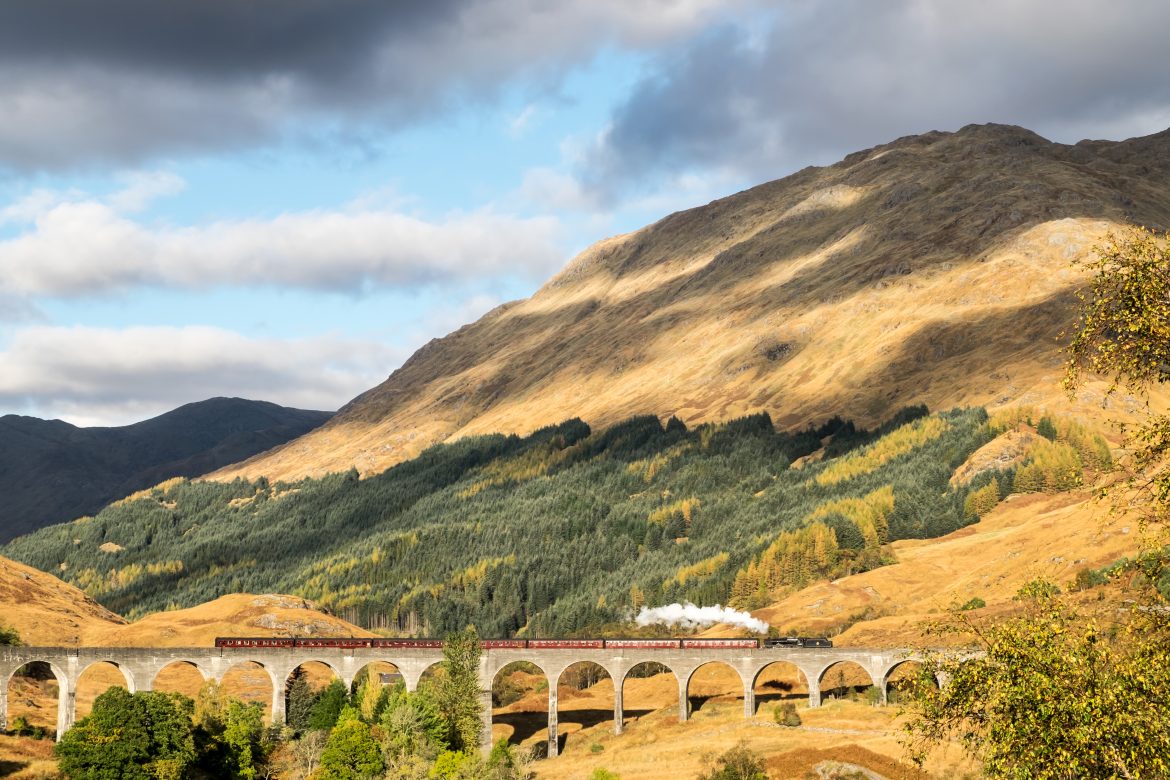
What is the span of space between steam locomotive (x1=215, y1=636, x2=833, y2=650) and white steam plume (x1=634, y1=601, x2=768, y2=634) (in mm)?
27233

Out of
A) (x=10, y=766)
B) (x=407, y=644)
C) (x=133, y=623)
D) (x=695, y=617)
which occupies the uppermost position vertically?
(x=133, y=623)

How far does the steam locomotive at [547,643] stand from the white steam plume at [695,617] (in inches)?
1072

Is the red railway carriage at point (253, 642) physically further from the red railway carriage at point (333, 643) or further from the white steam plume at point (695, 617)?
the white steam plume at point (695, 617)

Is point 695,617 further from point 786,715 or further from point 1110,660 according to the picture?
point 1110,660

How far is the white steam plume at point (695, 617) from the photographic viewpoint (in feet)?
504

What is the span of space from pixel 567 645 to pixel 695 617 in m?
51.9

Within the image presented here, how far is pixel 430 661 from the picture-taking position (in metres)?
124

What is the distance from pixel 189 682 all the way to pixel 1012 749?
132237mm

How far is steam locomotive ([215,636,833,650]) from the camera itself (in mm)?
120312

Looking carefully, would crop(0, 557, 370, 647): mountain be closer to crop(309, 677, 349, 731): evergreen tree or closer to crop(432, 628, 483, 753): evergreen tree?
crop(309, 677, 349, 731): evergreen tree

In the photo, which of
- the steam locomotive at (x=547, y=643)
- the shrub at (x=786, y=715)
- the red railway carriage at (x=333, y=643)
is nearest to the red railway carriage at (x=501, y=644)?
the steam locomotive at (x=547, y=643)

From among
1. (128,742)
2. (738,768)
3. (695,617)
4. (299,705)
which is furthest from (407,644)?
(695,617)

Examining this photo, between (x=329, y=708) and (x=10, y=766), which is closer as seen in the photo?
(x=10, y=766)

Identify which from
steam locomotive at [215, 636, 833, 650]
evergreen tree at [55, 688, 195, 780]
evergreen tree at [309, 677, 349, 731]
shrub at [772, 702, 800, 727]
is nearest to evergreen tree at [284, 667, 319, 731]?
evergreen tree at [309, 677, 349, 731]
